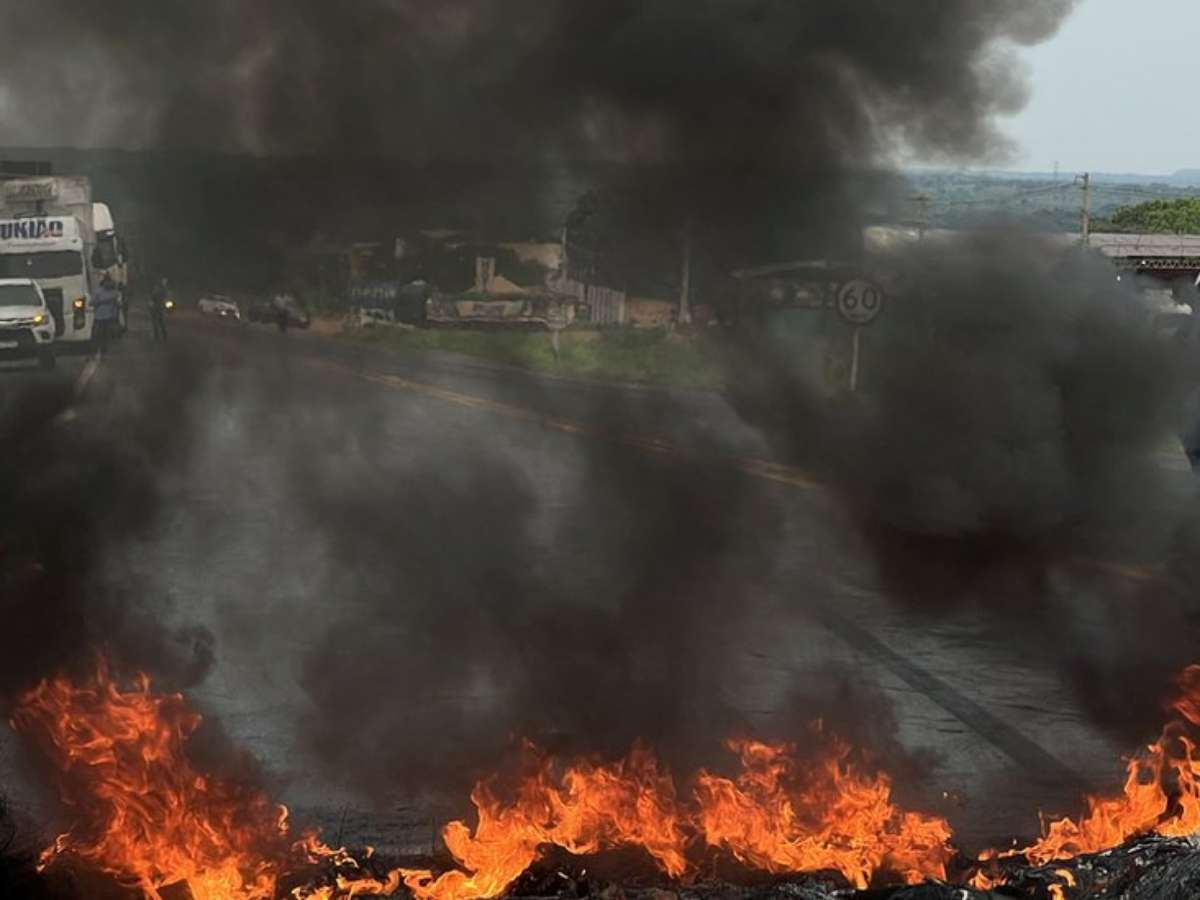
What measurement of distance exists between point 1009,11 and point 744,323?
7.61 feet

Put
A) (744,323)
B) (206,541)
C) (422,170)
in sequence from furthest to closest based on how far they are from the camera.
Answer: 1. (206,541)
2. (744,323)
3. (422,170)

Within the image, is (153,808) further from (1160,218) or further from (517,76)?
(1160,218)

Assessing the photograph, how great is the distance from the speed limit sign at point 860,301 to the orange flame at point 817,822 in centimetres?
291

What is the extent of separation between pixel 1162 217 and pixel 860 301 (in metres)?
47.5

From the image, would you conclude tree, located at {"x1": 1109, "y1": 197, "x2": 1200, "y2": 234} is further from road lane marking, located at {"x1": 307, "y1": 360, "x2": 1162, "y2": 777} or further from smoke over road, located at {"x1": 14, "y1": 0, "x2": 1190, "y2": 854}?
smoke over road, located at {"x1": 14, "y1": 0, "x2": 1190, "y2": 854}

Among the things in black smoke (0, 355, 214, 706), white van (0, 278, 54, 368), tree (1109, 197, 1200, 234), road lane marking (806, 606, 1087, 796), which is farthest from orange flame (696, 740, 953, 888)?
tree (1109, 197, 1200, 234)

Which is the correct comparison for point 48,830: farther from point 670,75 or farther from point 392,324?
point 670,75

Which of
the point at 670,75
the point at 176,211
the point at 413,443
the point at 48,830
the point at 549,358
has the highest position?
the point at 670,75

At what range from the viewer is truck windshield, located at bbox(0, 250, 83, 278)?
13.5 meters

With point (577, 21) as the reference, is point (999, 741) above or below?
below

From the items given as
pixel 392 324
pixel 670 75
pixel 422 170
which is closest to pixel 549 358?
pixel 392 324

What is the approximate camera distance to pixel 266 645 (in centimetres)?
958

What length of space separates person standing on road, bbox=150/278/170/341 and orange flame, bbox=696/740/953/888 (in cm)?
459

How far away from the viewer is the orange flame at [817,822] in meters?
6.06
